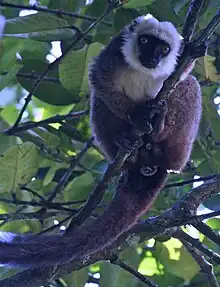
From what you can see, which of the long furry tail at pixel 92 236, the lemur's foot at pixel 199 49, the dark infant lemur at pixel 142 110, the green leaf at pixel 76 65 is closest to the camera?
the long furry tail at pixel 92 236

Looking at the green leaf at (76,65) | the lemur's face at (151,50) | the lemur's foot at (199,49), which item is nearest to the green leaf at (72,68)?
the green leaf at (76,65)

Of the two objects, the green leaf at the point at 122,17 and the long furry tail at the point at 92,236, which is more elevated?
the green leaf at the point at 122,17

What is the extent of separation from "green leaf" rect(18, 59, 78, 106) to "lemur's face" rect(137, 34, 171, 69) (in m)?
0.68

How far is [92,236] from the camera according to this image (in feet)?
15.1

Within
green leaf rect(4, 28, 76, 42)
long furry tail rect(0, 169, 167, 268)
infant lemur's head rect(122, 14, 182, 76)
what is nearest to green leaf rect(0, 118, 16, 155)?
green leaf rect(4, 28, 76, 42)

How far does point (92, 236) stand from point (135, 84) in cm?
130

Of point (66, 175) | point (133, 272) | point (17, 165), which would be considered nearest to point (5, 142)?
point (17, 165)

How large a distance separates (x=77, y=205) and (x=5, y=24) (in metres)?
1.53

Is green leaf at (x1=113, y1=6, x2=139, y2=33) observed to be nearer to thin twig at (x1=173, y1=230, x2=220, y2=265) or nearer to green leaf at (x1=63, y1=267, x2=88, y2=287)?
thin twig at (x1=173, y1=230, x2=220, y2=265)

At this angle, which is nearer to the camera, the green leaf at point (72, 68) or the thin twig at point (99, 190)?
the thin twig at point (99, 190)

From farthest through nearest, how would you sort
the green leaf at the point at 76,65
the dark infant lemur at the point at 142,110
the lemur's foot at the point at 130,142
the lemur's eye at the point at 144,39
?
the lemur's eye at the point at 144,39
the green leaf at the point at 76,65
the dark infant lemur at the point at 142,110
the lemur's foot at the point at 130,142

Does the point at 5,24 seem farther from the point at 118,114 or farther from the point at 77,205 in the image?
the point at 77,205

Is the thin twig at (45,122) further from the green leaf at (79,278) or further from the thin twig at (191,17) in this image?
the thin twig at (191,17)

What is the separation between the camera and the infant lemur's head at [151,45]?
540 centimetres
